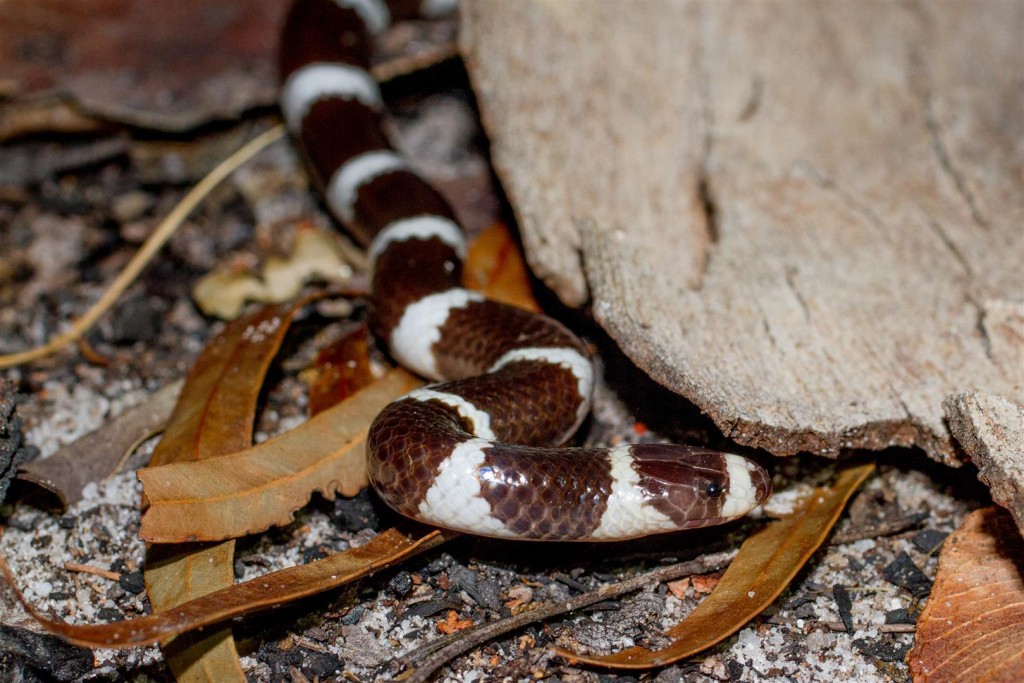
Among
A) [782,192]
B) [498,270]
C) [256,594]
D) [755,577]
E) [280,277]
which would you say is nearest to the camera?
[256,594]

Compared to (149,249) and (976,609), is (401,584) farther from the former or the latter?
(149,249)

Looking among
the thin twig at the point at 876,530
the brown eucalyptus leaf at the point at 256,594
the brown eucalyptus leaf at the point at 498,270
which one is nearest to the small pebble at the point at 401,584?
the brown eucalyptus leaf at the point at 256,594

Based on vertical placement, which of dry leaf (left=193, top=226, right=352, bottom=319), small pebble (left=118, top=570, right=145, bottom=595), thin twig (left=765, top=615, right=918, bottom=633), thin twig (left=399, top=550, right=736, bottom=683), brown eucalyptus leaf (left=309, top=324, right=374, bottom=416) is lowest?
thin twig (left=765, top=615, right=918, bottom=633)

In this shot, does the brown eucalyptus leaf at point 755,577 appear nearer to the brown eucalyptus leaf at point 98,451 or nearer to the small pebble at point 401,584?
the small pebble at point 401,584

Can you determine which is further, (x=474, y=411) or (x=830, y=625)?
(x=474, y=411)

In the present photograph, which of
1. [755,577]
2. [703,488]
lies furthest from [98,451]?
[755,577]

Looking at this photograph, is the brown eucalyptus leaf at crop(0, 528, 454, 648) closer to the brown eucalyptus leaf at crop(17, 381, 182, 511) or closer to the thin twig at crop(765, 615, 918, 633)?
the brown eucalyptus leaf at crop(17, 381, 182, 511)

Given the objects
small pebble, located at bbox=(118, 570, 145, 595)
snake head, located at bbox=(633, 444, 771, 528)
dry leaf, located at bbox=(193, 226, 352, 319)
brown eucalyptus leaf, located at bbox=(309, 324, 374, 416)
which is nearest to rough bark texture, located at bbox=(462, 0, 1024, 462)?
snake head, located at bbox=(633, 444, 771, 528)
